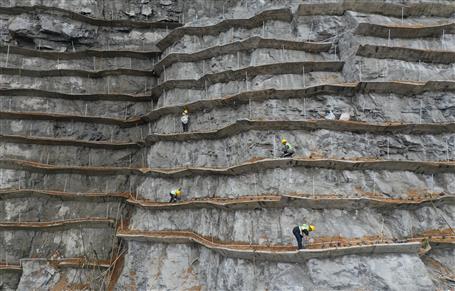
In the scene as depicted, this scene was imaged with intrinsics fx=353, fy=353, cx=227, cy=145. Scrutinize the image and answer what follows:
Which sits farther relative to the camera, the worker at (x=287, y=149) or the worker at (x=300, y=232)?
the worker at (x=287, y=149)

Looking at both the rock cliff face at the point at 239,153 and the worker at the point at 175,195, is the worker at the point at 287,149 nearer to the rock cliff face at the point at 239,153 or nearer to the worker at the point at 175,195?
the rock cliff face at the point at 239,153

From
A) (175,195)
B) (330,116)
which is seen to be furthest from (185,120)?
(330,116)

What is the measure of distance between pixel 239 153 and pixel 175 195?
10.9ft

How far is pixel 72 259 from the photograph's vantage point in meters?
16.4

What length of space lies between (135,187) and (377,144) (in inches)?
472

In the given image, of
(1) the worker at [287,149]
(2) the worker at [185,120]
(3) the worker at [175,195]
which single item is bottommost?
(3) the worker at [175,195]

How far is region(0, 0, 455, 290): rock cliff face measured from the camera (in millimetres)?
12273

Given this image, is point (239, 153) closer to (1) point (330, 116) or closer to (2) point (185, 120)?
(2) point (185, 120)

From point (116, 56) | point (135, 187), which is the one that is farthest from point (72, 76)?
point (135, 187)

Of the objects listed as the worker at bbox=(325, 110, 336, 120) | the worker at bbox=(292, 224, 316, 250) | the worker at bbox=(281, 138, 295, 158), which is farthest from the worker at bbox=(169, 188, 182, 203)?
the worker at bbox=(325, 110, 336, 120)

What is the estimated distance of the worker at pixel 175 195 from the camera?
15.2 m

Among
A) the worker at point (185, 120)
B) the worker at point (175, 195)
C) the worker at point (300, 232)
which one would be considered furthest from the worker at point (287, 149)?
the worker at point (185, 120)

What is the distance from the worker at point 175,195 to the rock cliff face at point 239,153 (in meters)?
0.26

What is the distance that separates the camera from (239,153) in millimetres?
15047
